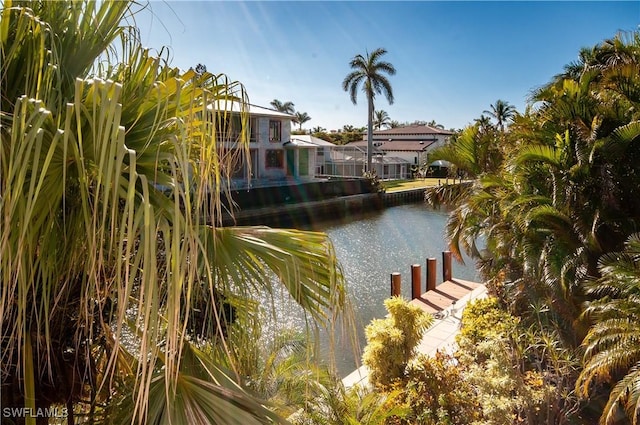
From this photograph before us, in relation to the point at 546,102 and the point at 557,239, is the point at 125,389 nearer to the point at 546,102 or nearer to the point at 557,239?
the point at 557,239

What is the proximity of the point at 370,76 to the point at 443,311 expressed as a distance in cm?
3074

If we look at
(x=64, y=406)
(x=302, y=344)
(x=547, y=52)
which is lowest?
(x=302, y=344)

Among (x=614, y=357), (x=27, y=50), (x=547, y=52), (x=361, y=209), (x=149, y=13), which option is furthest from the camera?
(x=361, y=209)

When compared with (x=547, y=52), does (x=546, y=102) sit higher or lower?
lower

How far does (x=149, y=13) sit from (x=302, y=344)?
385cm

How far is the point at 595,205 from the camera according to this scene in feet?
23.7

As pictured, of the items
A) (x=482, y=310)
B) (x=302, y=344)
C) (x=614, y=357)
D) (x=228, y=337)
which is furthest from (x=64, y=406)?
(x=482, y=310)

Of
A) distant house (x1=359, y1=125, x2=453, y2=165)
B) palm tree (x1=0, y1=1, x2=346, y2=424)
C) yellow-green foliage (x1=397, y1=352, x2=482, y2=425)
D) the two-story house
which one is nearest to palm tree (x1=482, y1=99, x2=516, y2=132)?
distant house (x1=359, y1=125, x2=453, y2=165)

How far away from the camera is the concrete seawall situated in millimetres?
Answer: 24609

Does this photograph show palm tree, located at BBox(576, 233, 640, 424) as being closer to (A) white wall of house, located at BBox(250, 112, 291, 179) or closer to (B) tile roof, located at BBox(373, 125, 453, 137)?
(A) white wall of house, located at BBox(250, 112, 291, 179)

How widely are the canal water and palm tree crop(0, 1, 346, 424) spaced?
19.3ft

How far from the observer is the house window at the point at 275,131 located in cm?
3325

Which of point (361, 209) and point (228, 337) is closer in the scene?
point (228, 337)

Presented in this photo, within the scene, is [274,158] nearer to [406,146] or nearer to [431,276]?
[431,276]
